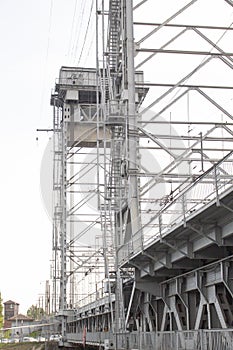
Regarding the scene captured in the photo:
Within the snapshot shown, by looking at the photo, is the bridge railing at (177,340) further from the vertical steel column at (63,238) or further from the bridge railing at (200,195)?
the vertical steel column at (63,238)

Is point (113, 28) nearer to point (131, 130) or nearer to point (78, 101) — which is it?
point (131, 130)

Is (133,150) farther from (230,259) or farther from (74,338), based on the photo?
(74,338)

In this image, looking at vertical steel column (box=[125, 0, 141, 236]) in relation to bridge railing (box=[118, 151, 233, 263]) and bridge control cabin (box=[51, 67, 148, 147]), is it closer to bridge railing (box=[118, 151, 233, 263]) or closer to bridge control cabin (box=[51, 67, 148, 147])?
bridge railing (box=[118, 151, 233, 263])

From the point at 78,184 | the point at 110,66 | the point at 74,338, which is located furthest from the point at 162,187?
the point at 78,184

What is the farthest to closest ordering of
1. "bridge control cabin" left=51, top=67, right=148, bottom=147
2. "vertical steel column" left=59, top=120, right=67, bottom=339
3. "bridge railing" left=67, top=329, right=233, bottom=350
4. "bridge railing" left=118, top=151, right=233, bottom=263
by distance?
"vertical steel column" left=59, top=120, right=67, bottom=339 < "bridge control cabin" left=51, top=67, right=148, bottom=147 < "bridge railing" left=118, top=151, right=233, bottom=263 < "bridge railing" left=67, top=329, right=233, bottom=350

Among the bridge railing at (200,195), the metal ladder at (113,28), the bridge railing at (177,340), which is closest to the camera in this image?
the bridge railing at (177,340)

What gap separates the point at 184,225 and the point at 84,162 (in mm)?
41714

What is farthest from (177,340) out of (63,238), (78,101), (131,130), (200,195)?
(78,101)

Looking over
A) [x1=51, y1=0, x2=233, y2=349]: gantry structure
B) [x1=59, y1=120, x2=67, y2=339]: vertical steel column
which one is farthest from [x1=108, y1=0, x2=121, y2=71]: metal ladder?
[x1=59, y1=120, x2=67, y2=339]: vertical steel column

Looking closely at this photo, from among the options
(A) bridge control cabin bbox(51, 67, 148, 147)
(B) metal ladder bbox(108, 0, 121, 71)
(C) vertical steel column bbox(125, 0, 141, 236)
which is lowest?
(C) vertical steel column bbox(125, 0, 141, 236)

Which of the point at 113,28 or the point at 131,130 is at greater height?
the point at 113,28

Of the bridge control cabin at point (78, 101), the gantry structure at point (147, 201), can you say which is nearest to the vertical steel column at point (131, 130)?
the gantry structure at point (147, 201)

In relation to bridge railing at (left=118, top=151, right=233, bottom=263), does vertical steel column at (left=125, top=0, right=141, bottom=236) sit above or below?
above

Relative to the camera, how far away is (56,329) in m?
65.6
